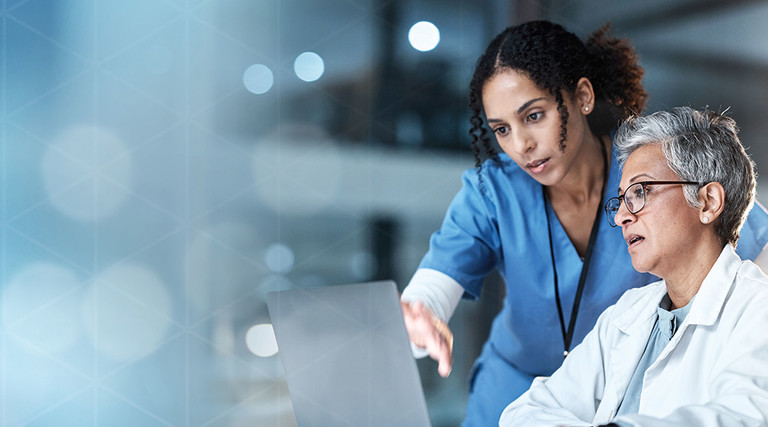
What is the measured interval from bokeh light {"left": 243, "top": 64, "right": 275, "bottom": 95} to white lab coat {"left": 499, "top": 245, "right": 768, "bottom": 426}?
2.99ft

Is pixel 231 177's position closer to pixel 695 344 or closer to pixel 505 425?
pixel 505 425

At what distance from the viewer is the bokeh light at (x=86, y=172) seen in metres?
1.33

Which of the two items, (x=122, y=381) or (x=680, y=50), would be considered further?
(x=680, y=50)

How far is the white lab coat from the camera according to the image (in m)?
0.87

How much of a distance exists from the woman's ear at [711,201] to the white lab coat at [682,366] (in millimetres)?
59

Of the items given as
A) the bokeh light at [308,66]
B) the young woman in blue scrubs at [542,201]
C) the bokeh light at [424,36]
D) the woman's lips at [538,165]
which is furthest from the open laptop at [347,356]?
the bokeh light at [424,36]

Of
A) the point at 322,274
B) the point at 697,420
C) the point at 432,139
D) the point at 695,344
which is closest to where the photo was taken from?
the point at 697,420

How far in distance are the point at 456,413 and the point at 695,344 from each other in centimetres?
107

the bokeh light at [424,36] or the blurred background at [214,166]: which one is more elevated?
the bokeh light at [424,36]

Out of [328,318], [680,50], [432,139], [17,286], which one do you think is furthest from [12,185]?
[680,50]

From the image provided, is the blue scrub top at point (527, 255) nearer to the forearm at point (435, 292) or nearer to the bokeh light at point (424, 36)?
the forearm at point (435, 292)

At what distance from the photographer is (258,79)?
1.55m

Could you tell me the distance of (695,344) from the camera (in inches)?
40.2

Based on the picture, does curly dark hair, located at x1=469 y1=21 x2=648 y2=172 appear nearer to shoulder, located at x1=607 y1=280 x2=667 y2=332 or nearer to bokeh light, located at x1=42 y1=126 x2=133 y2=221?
shoulder, located at x1=607 y1=280 x2=667 y2=332
